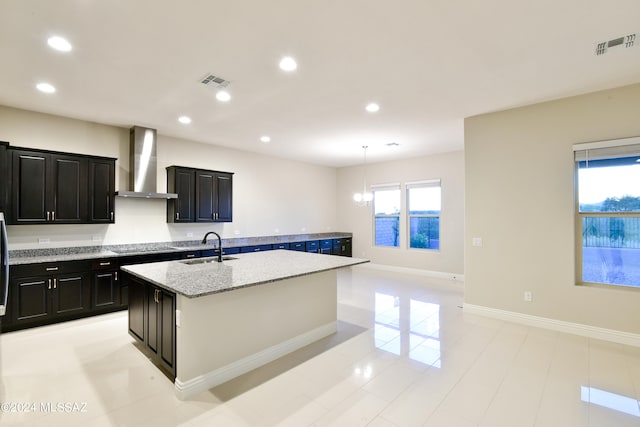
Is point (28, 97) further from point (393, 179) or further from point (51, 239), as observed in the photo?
point (393, 179)

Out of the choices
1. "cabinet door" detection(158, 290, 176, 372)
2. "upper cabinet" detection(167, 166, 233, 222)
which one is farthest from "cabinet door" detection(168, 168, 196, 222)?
"cabinet door" detection(158, 290, 176, 372)

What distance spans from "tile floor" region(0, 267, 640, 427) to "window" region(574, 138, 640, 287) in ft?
2.84

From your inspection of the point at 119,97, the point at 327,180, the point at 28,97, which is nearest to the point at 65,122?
the point at 28,97

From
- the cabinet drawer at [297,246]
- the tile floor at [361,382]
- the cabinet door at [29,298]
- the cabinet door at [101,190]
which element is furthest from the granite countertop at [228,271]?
the cabinet drawer at [297,246]

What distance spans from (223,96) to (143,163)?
84.1 inches

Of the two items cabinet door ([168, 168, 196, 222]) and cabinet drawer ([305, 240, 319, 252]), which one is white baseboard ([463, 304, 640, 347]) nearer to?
cabinet drawer ([305, 240, 319, 252])

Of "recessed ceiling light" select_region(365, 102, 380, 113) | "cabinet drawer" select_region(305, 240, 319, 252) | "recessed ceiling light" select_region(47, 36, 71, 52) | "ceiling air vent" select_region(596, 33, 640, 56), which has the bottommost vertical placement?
"cabinet drawer" select_region(305, 240, 319, 252)

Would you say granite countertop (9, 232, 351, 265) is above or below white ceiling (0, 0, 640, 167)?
below

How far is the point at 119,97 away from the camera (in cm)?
353

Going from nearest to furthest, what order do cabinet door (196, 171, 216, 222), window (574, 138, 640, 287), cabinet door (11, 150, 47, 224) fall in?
window (574, 138, 640, 287), cabinet door (11, 150, 47, 224), cabinet door (196, 171, 216, 222)

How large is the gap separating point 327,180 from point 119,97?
18.5ft

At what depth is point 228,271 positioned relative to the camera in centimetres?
281

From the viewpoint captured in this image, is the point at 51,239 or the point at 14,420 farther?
the point at 51,239

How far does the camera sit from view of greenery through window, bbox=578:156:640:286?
337 cm
